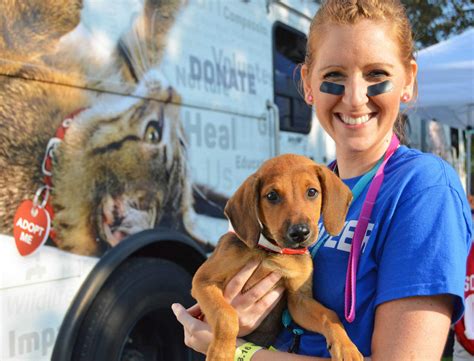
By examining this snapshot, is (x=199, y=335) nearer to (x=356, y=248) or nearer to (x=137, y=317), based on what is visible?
(x=356, y=248)

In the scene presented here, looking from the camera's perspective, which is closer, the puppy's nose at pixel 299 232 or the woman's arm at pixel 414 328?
the woman's arm at pixel 414 328

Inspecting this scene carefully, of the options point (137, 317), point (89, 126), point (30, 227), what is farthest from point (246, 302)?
point (137, 317)

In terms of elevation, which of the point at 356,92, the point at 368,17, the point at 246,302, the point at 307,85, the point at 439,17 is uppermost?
the point at 439,17

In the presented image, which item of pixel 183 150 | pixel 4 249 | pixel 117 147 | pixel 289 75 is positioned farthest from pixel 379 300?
pixel 289 75

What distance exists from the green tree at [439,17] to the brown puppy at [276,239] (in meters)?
15.9

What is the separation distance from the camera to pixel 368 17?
1624mm

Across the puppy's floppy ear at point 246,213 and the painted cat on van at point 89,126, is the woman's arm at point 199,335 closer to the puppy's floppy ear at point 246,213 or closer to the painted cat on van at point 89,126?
the puppy's floppy ear at point 246,213

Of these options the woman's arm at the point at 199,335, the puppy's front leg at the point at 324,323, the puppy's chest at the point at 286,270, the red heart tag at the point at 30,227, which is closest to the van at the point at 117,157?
the red heart tag at the point at 30,227

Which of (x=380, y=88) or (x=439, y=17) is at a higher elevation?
(x=439, y=17)

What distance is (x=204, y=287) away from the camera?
72.8 inches

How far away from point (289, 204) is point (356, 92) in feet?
1.34

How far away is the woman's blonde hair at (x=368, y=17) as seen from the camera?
5.36 ft

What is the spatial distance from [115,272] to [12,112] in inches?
44.8

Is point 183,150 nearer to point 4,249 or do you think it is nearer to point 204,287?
point 4,249
